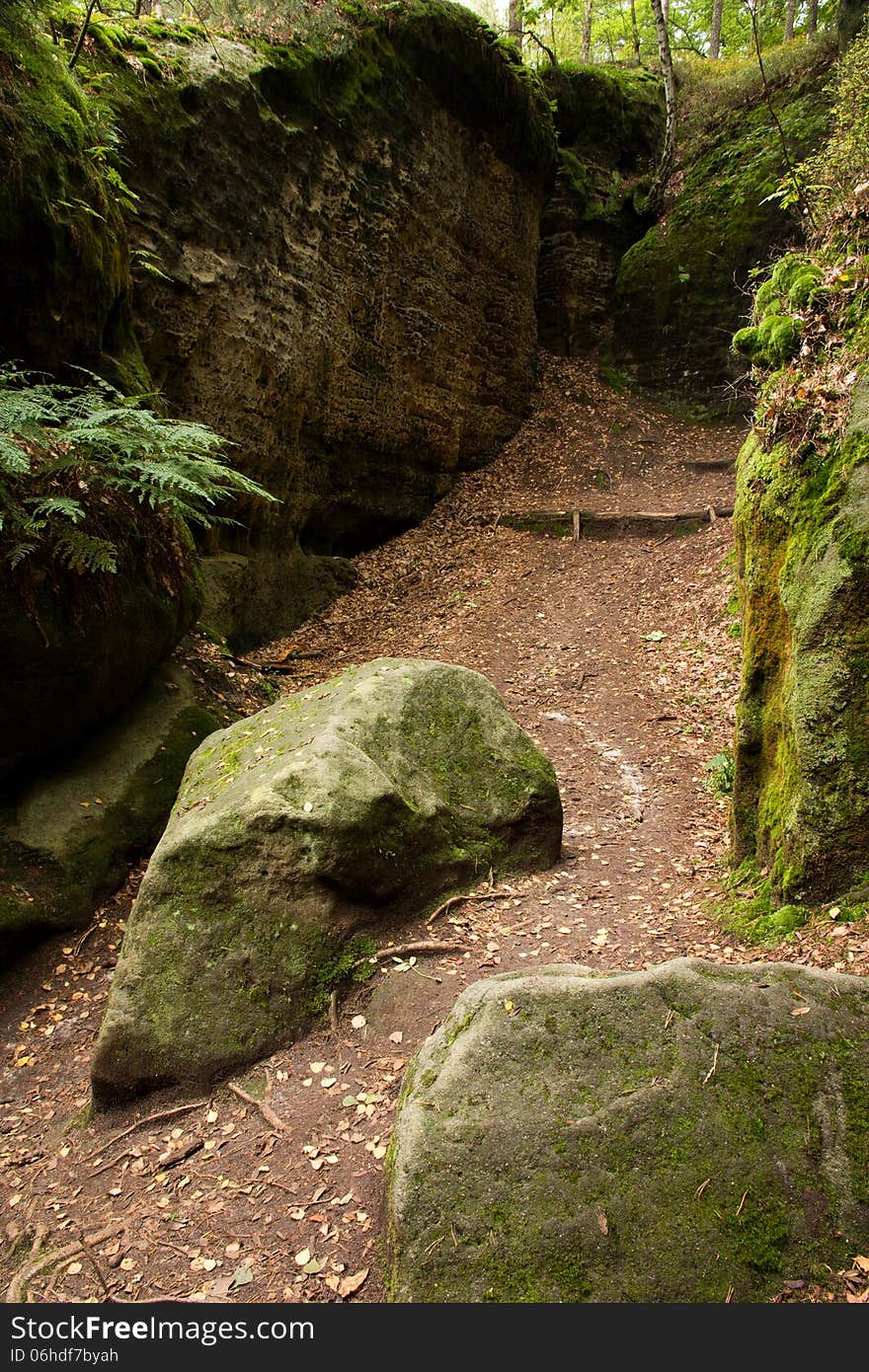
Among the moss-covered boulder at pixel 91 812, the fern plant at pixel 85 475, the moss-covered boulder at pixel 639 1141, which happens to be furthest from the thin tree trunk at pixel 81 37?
the moss-covered boulder at pixel 639 1141

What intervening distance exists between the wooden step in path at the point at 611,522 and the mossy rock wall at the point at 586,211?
6938mm

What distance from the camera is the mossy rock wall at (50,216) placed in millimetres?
6410

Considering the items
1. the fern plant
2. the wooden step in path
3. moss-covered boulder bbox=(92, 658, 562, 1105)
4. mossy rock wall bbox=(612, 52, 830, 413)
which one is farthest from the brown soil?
mossy rock wall bbox=(612, 52, 830, 413)

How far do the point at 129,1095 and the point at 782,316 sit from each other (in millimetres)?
6697

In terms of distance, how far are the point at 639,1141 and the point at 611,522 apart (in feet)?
41.6

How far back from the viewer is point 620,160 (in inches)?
786

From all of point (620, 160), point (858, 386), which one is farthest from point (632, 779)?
point (620, 160)

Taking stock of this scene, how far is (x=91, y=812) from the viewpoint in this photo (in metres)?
6.30

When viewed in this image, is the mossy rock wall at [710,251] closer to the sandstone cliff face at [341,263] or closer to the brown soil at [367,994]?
the sandstone cliff face at [341,263]

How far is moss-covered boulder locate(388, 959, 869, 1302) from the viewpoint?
8.20 feet

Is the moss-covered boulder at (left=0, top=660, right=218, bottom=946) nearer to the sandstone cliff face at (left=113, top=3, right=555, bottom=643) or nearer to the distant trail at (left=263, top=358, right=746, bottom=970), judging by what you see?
the distant trail at (left=263, top=358, right=746, bottom=970)

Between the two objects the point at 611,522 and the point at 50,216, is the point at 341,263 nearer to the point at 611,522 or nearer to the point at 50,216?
the point at 611,522

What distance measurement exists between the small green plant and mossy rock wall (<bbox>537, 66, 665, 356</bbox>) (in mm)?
14983
